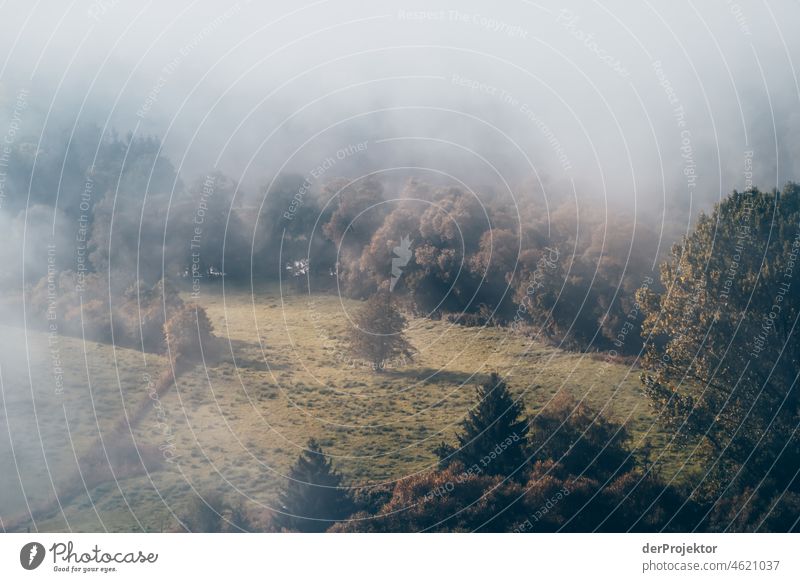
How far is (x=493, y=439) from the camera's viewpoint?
4103cm

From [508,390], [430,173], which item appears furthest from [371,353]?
[430,173]

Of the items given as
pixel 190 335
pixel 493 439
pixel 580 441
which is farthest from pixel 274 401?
pixel 580 441

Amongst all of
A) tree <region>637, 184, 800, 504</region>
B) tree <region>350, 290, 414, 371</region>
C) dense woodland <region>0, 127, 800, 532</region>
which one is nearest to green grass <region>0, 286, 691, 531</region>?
tree <region>350, 290, 414, 371</region>

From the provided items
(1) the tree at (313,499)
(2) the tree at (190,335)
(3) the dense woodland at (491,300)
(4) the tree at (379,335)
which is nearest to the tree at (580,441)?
(3) the dense woodland at (491,300)

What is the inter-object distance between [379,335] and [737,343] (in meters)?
20.0

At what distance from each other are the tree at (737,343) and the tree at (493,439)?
807cm

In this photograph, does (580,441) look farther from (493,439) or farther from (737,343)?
(737,343)

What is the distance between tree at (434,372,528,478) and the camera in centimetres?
4066

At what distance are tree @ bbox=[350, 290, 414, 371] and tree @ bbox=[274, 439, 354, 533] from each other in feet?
25.7

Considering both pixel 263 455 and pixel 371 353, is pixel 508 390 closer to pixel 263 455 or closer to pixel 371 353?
pixel 371 353

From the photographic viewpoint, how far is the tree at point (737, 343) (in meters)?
41.3

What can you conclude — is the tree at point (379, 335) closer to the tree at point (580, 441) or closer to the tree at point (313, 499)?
the tree at point (313, 499)

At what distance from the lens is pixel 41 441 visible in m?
41.8

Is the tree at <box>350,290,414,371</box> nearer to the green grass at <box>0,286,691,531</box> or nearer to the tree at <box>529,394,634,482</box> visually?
the green grass at <box>0,286,691,531</box>
